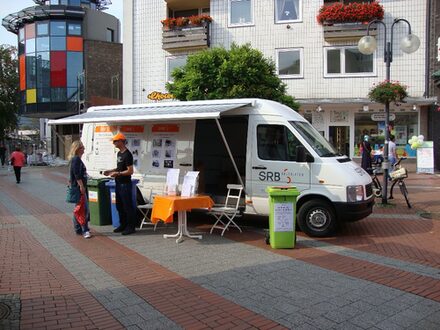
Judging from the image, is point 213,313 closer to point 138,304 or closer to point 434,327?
point 138,304

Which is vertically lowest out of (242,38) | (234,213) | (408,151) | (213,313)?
(213,313)

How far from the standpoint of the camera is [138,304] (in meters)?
4.93

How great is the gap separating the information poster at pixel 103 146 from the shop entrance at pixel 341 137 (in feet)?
43.6

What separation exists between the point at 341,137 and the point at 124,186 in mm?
14941

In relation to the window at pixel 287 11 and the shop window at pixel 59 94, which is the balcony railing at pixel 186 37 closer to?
the window at pixel 287 11

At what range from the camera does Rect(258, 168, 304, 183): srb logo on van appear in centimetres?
834

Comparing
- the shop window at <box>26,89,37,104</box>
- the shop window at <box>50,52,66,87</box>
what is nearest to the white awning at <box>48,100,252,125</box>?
the shop window at <box>50,52,66,87</box>

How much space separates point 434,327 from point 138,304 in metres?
3.00

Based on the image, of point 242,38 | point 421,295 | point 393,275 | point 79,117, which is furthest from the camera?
point 242,38

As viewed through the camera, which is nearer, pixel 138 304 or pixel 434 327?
pixel 434 327

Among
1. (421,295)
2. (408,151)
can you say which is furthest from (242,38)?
(421,295)

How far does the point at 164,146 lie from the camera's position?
9734 mm

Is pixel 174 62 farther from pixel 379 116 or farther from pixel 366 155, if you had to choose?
pixel 366 155

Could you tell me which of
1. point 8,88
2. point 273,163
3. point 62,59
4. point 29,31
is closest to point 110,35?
point 62,59
